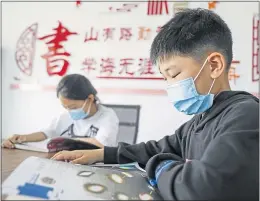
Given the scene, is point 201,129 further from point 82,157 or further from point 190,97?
point 82,157

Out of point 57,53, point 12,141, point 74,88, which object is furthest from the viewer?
point 57,53

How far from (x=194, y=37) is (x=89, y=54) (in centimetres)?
179

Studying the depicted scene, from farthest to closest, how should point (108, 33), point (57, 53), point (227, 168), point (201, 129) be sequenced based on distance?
1. point (57, 53)
2. point (108, 33)
3. point (201, 129)
4. point (227, 168)

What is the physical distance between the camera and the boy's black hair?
2.04ft

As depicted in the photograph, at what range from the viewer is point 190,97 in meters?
0.65

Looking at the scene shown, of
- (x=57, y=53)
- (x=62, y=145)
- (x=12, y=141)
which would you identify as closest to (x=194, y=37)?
(x=62, y=145)

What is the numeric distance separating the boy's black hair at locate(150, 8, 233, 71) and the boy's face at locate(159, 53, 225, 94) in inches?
0.6

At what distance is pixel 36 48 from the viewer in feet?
8.18

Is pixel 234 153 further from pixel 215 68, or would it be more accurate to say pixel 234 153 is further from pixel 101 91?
pixel 101 91

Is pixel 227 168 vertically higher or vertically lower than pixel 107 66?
lower

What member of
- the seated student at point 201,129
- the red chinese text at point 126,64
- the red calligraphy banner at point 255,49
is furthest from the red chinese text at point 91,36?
the seated student at point 201,129

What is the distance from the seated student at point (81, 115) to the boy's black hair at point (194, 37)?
81cm

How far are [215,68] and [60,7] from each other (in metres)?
2.10

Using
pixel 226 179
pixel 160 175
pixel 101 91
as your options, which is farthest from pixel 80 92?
pixel 226 179
